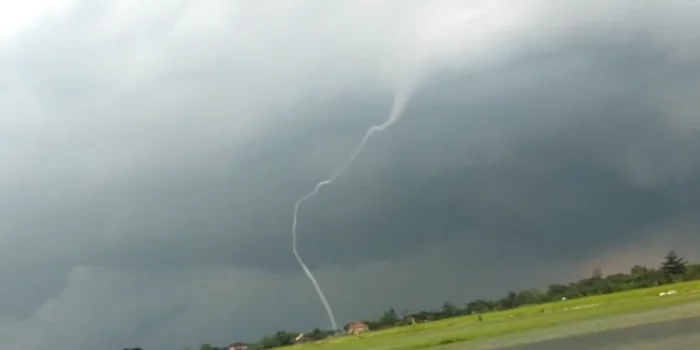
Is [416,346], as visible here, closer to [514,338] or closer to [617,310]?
[514,338]

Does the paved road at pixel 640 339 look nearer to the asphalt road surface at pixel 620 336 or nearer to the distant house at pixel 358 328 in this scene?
the asphalt road surface at pixel 620 336

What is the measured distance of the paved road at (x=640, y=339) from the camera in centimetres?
4338

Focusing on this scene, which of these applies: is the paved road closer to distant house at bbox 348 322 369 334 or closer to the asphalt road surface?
the asphalt road surface

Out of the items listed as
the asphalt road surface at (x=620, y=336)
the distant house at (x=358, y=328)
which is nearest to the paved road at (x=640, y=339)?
the asphalt road surface at (x=620, y=336)

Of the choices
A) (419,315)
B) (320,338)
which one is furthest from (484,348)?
(419,315)

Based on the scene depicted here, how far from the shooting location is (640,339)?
48938mm

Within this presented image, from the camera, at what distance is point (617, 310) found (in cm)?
8812

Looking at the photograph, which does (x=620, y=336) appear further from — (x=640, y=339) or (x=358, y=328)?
(x=358, y=328)

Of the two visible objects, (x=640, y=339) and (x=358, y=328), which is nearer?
(x=640, y=339)

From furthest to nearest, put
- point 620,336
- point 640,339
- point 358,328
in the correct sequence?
point 358,328 < point 620,336 < point 640,339

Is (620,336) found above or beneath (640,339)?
above

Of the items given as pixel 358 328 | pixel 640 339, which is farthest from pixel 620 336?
pixel 358 328

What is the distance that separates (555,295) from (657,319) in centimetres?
11553

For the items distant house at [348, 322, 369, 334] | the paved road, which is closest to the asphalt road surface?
the paved road
